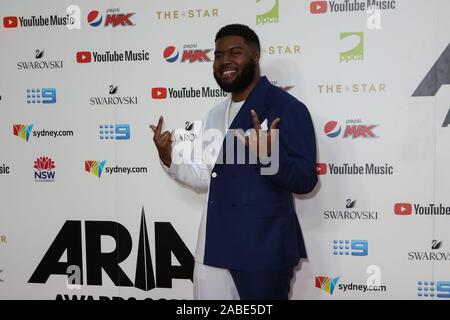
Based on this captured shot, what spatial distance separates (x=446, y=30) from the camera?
2.30 metres

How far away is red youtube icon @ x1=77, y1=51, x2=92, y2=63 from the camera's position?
2664 mm

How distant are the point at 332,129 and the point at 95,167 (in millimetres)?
1539

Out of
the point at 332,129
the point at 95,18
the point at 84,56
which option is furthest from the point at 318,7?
the point at 84,56

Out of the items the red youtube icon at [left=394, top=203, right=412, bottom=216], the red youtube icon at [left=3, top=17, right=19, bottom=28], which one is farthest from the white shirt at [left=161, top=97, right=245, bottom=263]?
the red youtube icon at [left=3, top=17, right=19, bottom=28]

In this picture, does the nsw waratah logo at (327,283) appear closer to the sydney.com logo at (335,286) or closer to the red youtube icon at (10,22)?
the sydney.com logo at (335,286)

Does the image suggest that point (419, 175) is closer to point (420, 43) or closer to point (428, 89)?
point (428, 89)

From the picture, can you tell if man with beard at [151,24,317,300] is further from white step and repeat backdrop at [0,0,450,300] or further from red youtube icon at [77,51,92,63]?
red youtube icon at [77,51,92,63]

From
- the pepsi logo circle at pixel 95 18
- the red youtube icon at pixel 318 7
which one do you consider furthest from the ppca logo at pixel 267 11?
the pepsi logo circle at pixel 95 18

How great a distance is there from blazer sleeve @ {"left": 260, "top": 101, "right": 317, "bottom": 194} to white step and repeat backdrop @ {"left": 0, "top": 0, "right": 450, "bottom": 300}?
51 centimetres

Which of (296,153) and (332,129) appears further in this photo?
(332,129)

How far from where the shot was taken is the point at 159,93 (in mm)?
2596

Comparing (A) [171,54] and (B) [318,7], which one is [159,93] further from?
(B) [318,7]

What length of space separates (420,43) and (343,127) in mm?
628

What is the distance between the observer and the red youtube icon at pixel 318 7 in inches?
94.7
